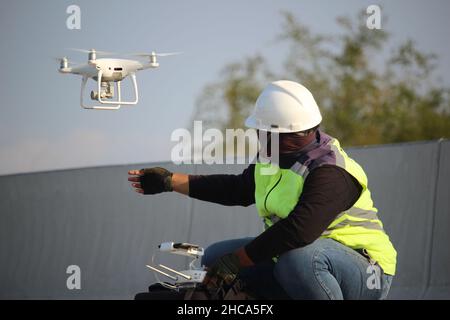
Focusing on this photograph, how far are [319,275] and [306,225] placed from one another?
284mm

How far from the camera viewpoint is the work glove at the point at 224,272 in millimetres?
5980

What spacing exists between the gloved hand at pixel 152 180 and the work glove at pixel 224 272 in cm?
101

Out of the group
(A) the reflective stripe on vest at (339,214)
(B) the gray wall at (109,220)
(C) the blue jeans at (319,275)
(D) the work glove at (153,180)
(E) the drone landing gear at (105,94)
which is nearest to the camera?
(E) the drone landing gear at (105,94)

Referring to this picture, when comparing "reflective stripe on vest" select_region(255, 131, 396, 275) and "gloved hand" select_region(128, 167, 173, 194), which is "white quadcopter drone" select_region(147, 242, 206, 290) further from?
"gloved hand" select_region(128, 167, 173, 194)

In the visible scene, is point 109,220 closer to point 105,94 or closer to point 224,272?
point 224,272

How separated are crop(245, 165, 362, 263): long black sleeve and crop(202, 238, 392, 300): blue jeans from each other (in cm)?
7

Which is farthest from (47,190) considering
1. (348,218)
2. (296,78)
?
(296,78)

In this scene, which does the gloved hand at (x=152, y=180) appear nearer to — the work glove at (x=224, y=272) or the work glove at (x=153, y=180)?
the work glove at (x=153, y=180)

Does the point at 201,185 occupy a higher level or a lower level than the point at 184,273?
higher

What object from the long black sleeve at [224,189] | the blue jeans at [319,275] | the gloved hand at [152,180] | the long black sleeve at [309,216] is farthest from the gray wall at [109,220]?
the long black sleeve at [309,216]

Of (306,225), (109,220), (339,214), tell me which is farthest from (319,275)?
(109,220)

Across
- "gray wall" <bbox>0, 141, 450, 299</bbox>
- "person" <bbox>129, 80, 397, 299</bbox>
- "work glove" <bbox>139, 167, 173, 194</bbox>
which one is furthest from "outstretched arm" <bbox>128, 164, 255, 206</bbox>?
"gray wall" <bbox>0, 141, 450, 299</bbox>

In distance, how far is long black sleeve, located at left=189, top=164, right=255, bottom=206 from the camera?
Result: 22.6ft

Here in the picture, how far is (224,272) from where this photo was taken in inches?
236
